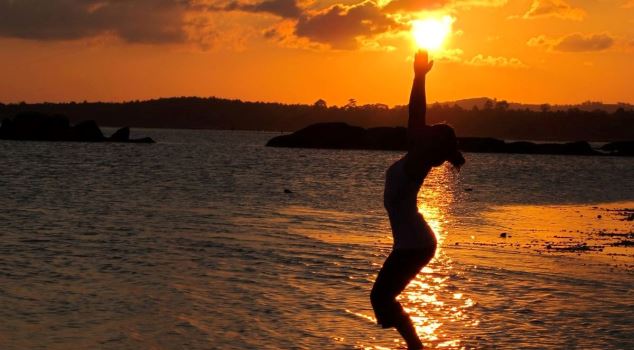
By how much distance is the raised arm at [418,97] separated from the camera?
25.0 feet

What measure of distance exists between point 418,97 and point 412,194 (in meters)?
0.90

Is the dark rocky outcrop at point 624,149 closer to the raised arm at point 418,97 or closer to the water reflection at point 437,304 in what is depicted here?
the water reflection at point 437,304

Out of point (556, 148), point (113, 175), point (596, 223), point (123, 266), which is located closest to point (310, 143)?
point (556, 148)

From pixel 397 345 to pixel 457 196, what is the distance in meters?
35.8

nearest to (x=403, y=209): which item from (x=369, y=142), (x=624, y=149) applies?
(x=369, y=142)

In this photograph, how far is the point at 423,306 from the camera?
11516 millimetres

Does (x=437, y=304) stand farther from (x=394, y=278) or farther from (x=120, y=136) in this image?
(x=120, y=136)

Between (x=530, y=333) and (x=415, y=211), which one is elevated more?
(x=415, y=211)

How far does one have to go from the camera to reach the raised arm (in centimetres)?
763

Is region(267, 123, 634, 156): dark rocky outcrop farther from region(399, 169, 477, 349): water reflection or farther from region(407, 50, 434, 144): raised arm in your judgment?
region(407, 50, 434, 144): raised arm

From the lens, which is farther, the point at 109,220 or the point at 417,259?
the point at 109,220

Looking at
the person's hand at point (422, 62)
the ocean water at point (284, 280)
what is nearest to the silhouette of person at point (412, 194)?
the person's hand at point (422, 62)

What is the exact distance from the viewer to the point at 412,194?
7488 mm

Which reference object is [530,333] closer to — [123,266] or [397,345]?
[397,345]
